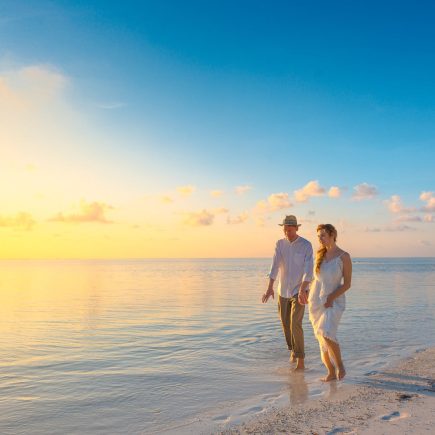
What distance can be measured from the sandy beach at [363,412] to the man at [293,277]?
1.35 meters

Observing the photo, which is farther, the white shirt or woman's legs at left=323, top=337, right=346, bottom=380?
the white shirt

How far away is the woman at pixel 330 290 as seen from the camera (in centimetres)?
697

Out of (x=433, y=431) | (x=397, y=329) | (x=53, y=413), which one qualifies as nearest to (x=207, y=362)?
(x=53, y=413)

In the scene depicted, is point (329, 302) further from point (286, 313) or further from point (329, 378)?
point (286, 313)

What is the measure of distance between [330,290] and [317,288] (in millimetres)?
230

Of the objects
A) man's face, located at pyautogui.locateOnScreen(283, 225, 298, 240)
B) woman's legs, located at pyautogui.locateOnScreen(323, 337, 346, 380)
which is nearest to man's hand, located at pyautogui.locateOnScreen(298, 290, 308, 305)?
woman's legs, located at pyautogui.locateOnScreen(323, 337, 346, 380)

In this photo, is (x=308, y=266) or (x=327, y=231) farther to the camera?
(x=308, y=266)

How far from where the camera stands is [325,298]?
277 inches

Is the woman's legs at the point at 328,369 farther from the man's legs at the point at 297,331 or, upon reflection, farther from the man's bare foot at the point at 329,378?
the man's legs at the point at 297,331

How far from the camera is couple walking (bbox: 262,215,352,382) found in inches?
276

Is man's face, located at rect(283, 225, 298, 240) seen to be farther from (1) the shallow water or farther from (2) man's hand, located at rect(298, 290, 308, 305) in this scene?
(1) the shallow water

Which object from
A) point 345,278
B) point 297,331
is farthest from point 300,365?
point 345,278

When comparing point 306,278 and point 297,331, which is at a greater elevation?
point 306,278

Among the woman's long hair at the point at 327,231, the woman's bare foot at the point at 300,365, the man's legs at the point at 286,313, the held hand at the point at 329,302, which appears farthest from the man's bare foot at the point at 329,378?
the woman's long hair at the point at 327,231
